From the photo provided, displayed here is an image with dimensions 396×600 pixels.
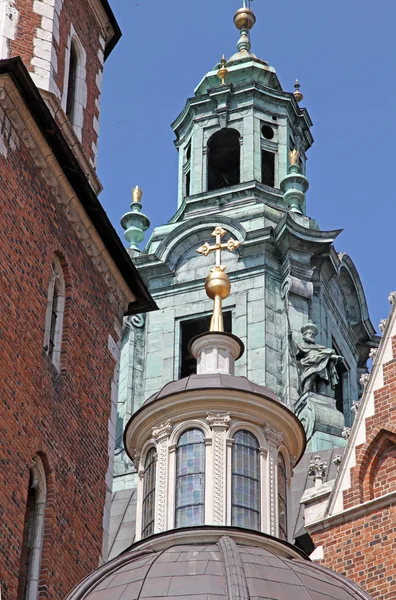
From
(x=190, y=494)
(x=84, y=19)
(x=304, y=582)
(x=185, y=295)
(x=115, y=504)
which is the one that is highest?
(x=185, y=295)

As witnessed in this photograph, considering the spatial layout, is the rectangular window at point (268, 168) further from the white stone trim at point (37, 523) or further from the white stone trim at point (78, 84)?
the white stone trim at point (37, 523)

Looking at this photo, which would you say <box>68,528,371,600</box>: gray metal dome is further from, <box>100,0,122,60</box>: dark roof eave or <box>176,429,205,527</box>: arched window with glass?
<box>100,0,122,60</box>: dark roof eave

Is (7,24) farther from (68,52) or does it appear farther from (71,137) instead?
(71,137)

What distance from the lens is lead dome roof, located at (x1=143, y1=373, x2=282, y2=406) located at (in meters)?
21.9

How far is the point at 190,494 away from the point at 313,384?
17.0m

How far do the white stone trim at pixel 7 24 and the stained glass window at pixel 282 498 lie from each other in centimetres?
734

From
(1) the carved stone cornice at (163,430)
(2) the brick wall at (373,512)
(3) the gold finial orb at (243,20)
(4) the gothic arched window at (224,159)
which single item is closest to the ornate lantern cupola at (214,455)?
(1) the carved stone cornice at (163,430)

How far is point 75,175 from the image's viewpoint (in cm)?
2588

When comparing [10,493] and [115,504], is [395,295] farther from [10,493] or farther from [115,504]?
[115,504]

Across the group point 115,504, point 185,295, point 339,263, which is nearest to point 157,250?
point 185,295

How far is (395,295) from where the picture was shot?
2295 cm

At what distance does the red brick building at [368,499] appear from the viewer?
69.6ft

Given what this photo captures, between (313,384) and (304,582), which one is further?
(313,384)

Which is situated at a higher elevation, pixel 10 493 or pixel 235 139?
pixel 235 139
